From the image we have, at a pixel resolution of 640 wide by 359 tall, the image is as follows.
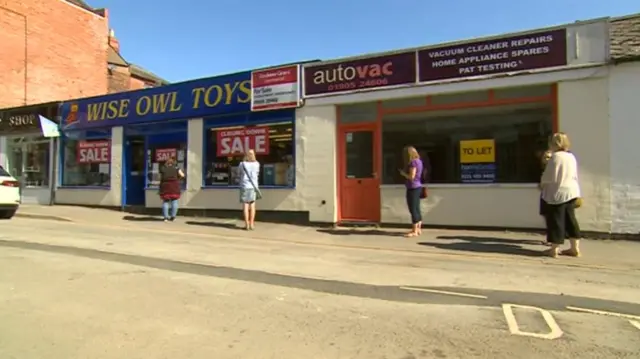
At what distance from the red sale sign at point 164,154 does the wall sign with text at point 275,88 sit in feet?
11.2

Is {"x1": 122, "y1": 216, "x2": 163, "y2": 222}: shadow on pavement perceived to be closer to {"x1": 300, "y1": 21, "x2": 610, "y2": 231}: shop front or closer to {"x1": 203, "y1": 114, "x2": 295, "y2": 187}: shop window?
{"x1": 203, "y1": 114, "x2": 295, "y2": 187}: shop window

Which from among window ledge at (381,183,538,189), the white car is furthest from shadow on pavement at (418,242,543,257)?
the white car

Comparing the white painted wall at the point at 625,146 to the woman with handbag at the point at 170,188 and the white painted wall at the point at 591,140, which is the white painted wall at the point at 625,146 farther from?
the woman with handbag at the point at 170,188

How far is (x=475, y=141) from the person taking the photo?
11664 mm

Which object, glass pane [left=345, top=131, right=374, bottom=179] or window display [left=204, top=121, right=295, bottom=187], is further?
window display [left=204, top=121, right=295, bottom=187]

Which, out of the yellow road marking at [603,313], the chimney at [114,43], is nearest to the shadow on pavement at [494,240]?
the yellow road marking at [603,313]

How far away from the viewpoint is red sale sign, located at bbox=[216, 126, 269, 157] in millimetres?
14430

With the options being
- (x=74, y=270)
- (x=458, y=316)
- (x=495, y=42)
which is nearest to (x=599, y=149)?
(x=495, y=42)

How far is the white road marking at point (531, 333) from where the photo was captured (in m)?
4.54

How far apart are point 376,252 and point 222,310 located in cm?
456

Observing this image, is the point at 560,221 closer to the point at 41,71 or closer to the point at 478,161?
the point at 478,161

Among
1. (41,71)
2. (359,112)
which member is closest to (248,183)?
(359,112)

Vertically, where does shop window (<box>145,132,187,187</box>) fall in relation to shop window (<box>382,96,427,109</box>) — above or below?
below

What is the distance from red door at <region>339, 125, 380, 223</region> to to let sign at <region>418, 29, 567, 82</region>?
2061 millimetres
